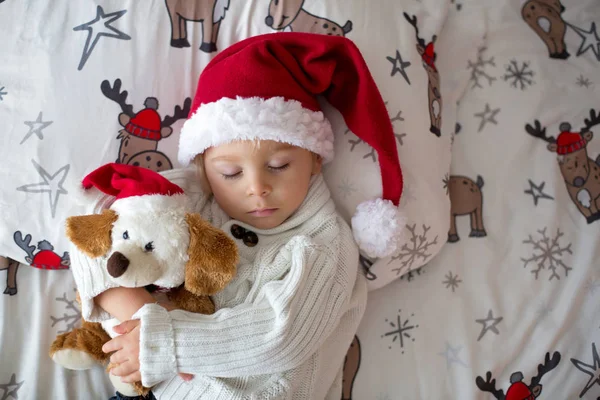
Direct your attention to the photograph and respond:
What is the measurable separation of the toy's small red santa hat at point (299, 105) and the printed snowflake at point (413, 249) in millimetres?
96

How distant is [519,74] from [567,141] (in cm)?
22

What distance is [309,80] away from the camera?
98 cm

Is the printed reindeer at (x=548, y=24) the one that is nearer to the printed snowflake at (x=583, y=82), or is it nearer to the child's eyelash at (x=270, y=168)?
the printed snowflake at (x=583, y=82)

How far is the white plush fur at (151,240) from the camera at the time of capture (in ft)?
2.60

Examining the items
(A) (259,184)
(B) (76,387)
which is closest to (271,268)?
(A) (259,184)

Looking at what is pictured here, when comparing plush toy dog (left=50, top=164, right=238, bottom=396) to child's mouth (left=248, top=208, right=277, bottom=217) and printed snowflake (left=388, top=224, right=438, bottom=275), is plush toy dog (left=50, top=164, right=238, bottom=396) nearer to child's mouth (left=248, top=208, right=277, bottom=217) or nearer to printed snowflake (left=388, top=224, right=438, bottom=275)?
child's mouth (left=248, top=208, right=277, bottom=217)

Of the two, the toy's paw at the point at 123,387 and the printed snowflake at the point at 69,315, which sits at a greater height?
the printed snowflake at the point at 69,315

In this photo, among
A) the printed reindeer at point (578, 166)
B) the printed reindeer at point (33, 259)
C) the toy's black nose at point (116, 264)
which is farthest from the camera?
the printed reindeer at point (578, 166)

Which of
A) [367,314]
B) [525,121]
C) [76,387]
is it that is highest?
[525,121]

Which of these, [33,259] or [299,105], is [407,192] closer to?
[299,105]

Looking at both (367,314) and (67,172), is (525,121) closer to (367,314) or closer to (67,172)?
(367,314)

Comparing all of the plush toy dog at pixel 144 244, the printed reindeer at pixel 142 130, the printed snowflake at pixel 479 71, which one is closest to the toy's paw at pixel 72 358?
the plush toy dog at pixel 144 244

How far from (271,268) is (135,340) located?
11.0 inches

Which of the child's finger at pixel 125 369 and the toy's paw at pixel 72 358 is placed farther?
the toy's paw at pixel 72 358
